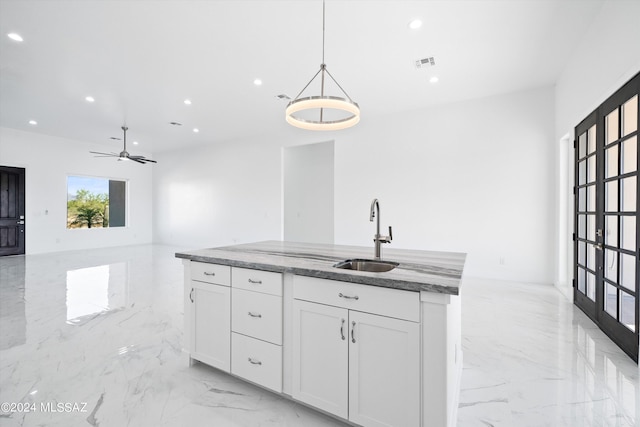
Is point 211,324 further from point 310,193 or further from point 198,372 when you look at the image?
point 310,193

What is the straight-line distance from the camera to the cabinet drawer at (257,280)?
1.72 m

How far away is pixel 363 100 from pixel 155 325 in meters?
4.34

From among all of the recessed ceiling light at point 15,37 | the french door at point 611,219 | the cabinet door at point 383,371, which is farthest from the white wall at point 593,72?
the recessed ceiling light at point 15,37

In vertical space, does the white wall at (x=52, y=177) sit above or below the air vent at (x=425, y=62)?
below

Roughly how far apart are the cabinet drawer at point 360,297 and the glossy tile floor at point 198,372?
26.5 inches

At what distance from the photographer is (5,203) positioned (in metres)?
6.96

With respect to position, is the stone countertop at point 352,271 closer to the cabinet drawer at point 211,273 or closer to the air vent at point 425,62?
the cabinet drawer at point 211,273

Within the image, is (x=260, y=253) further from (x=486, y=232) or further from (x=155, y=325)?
(x=486, y=232)

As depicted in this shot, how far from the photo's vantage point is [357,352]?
144 centimetres

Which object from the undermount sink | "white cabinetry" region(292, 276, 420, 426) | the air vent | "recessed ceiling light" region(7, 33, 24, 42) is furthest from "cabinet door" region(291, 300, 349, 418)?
"recessed ceiling light" region(7, 33, 24, 42)

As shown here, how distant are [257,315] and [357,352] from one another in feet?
2.13

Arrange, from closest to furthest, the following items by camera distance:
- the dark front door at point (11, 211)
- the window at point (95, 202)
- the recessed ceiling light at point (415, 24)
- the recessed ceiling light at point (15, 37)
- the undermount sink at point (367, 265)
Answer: the undermount sink at point (367, 265)
the recessed ceiling light at point (415, 24)
the recessed ceiling light at point (15, 37)
the dark front door at point (11, 211)
the window at point (95, 202)

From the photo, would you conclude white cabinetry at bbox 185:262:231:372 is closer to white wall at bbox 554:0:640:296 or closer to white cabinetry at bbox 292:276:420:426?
white cabinetry at bbox 292:276:420:426

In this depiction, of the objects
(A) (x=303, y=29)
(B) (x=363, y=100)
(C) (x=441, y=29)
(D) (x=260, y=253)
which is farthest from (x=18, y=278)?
Result: (C) (x=441, y=29)
